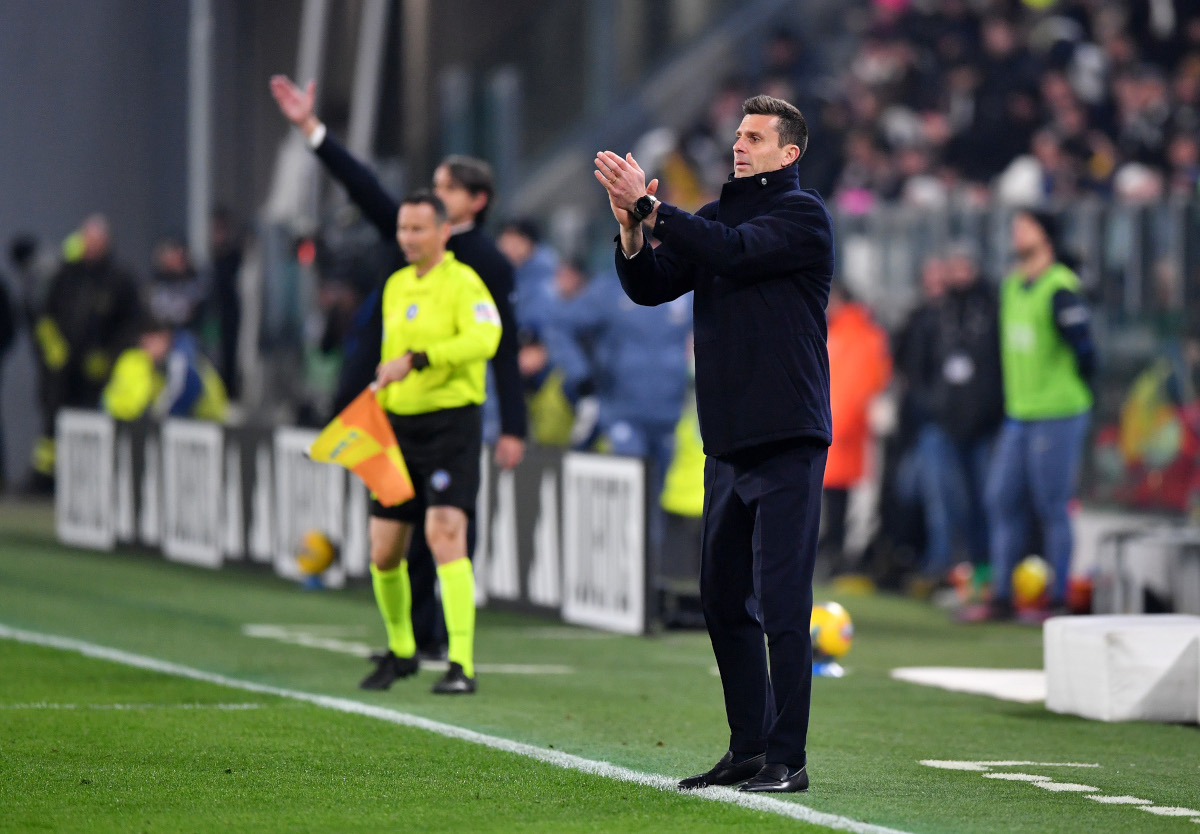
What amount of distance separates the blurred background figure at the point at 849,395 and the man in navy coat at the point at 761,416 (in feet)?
28.2

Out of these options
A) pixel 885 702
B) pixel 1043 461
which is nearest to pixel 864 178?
pixel 1043 461

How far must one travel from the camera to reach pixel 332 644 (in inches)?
433

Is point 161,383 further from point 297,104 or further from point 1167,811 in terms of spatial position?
point 1167,811

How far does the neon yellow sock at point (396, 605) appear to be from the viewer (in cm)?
920

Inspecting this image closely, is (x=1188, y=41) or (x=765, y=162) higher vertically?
(x=1188, y=41)

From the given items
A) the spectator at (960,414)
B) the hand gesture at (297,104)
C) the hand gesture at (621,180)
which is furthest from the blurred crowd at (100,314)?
the hand gesture at (621,180)

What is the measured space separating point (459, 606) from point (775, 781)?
2.63 metres

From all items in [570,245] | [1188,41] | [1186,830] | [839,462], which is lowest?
[1186,830]

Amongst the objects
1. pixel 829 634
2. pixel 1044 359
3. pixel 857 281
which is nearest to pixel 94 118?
pixel 857 281

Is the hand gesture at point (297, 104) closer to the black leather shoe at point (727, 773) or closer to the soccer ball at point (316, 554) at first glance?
the soccer ball at point (316, 554)

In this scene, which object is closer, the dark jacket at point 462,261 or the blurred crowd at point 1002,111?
the dark jacket at point 462,261

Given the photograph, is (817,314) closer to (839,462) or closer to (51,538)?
(839,462)

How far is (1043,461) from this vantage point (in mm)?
13102

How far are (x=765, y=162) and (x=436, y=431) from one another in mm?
2719
